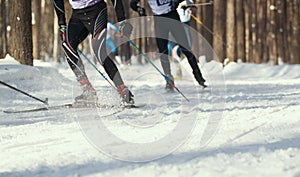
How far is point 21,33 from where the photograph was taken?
28.3 feet

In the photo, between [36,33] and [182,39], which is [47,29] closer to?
[36,33]

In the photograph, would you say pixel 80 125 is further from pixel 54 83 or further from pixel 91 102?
pixel 54 83

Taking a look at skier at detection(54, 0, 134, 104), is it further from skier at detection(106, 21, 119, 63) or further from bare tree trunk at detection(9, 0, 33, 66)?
bare tree trunk at detection(9, 0, 33, 66)

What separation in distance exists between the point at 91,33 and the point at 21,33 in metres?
3.57

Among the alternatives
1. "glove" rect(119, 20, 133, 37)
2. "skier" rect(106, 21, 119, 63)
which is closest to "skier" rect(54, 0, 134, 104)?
"glove" rect(119, 20, 133, 37)

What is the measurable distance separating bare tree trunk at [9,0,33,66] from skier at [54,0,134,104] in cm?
330

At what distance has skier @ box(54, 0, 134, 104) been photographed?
17.8 feet

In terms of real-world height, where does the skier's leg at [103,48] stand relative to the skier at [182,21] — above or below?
above

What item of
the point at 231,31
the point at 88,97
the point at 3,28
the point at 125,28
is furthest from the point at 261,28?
the point at 88,97

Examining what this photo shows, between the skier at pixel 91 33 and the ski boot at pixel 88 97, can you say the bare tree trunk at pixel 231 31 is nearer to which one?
the skier at pixel 91 33

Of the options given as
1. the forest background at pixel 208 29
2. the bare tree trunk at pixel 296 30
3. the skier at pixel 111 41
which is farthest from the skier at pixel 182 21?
the bare tree trunk at pixel 296 30

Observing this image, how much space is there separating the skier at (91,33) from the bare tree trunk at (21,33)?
3.30 m

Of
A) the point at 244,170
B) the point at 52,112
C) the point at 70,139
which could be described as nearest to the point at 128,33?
the point at 52,112

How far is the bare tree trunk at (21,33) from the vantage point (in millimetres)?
8648
